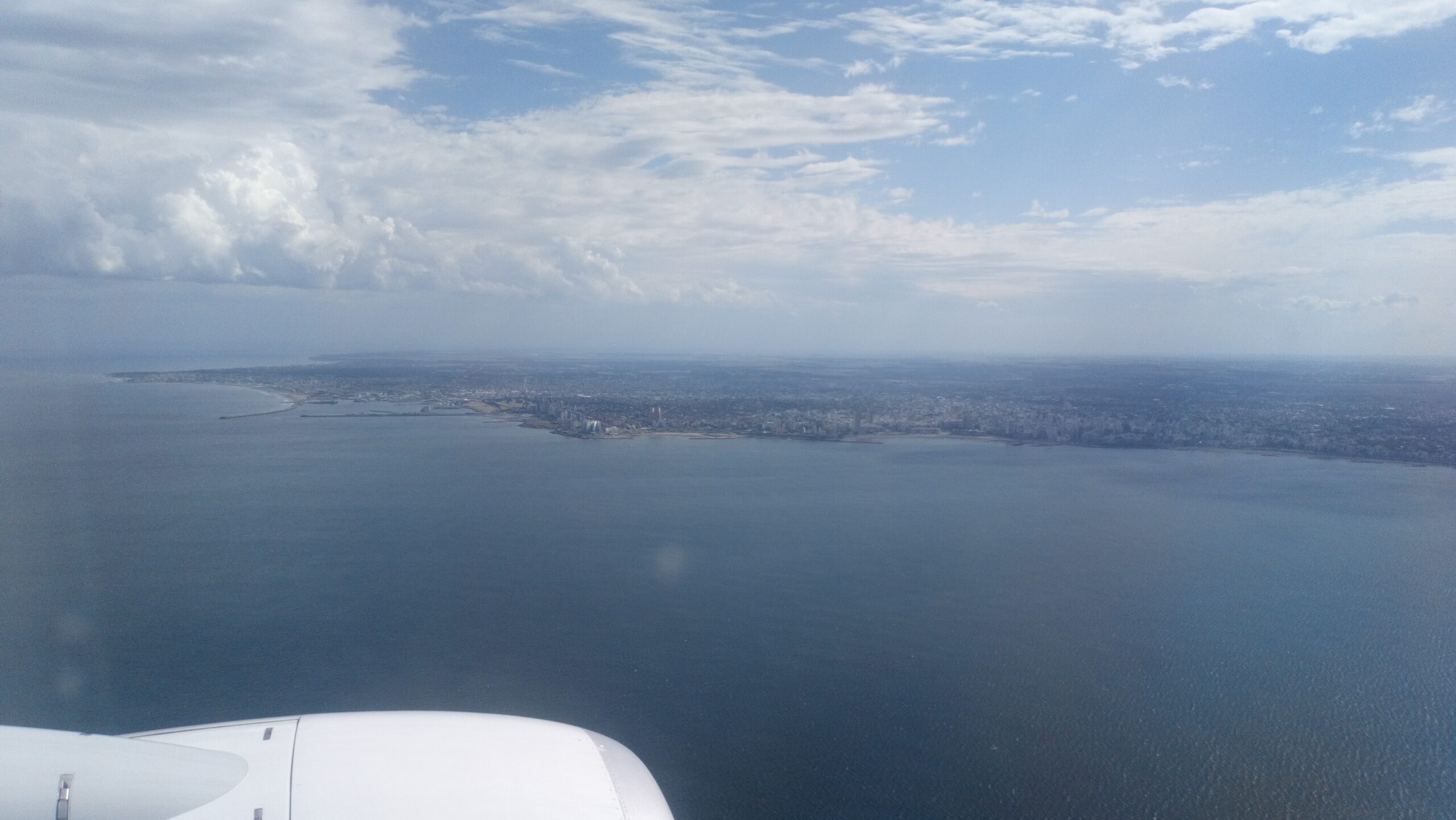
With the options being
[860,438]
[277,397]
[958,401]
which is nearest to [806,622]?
[860,438]

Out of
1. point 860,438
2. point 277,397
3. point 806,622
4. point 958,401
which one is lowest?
point 806,622

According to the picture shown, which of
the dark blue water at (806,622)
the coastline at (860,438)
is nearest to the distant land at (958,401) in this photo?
the coastline at (860,438)

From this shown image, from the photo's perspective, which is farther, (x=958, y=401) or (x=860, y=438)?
(x=958, y=401)

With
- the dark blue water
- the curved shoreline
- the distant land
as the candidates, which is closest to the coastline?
the curved shoreline

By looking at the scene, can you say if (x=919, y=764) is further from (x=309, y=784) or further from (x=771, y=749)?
(x=309, y=784)

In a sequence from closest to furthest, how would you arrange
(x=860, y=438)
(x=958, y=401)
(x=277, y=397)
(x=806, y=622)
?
(x=806, y=622) → (x=860, y=438) → (x=277, y=397) → (x=958, y=401)

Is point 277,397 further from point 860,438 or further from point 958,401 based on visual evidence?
point 958,401

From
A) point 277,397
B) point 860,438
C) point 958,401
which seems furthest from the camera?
point 958,401

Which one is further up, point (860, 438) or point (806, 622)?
point (860, 438)
